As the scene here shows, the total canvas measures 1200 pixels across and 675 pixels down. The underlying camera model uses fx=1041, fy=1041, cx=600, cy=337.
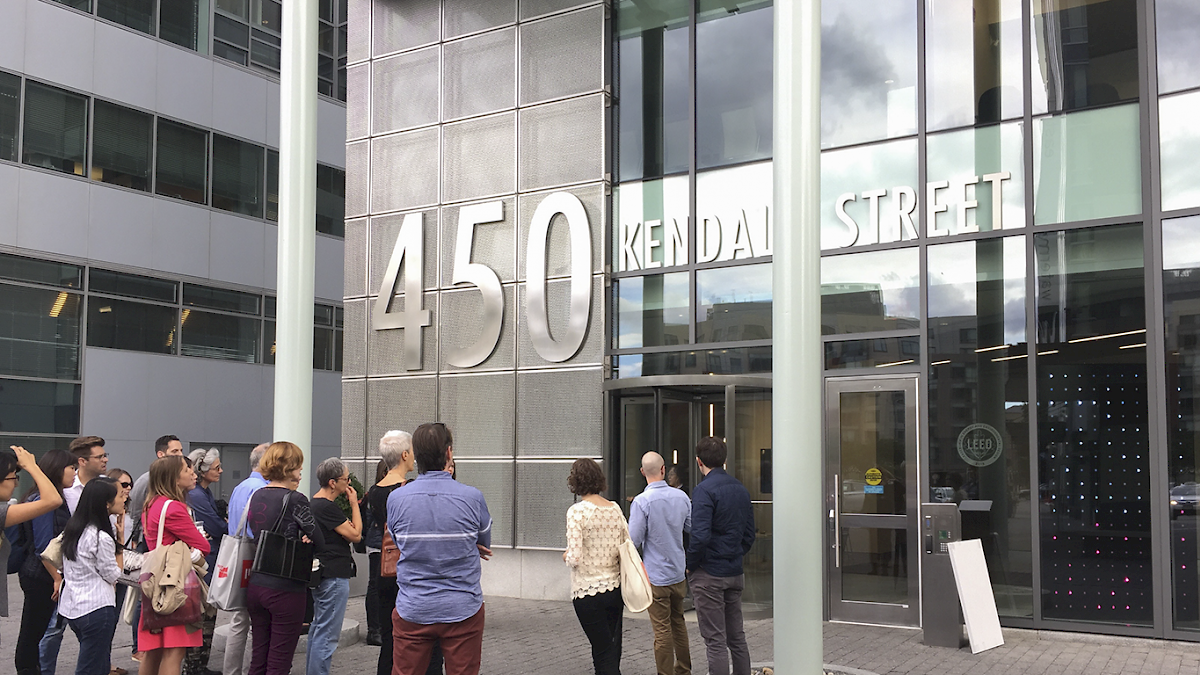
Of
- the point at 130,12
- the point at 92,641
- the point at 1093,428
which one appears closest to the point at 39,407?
the point at 130,12

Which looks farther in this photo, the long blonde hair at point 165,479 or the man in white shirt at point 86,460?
the man in white shirt at point 86,460

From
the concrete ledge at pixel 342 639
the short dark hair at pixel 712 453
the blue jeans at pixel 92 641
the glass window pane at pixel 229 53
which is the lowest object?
the concrete ledge at pixel 342 639

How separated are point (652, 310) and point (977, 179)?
395cm

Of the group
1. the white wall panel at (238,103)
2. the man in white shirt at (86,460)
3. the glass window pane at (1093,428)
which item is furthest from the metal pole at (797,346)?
the white wall panel at (238,103)

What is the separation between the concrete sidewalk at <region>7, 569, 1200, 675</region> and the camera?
27.8 ft

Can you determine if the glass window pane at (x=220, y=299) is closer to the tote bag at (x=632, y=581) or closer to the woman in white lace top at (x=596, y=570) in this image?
the woman in white lace top at (x=596, y=570)

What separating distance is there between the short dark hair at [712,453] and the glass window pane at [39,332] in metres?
15.2

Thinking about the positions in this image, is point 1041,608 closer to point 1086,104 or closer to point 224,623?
point 1086,104

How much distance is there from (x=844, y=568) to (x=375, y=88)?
9.27 meters

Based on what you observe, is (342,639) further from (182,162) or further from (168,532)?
(182,162)

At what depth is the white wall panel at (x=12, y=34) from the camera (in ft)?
58.9

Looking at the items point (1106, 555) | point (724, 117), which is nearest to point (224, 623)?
point (724, 117)

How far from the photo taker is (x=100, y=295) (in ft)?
64.0

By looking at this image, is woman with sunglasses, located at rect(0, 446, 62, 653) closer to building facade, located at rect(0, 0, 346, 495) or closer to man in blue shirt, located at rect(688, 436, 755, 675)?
man in blue shirt, located at rect(688, 436, 755, 675)
